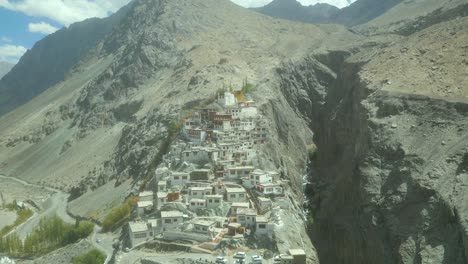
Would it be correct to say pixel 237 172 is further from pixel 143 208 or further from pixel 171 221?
pixel 171 221

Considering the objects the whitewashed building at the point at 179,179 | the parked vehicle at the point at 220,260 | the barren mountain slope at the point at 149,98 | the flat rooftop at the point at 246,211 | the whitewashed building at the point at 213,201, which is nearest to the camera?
the parked vehicle at the point at 220,260

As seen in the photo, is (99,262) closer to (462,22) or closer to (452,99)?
(452,99)

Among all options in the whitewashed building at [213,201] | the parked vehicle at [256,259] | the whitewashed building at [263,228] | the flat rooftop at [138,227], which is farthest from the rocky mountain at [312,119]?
the flat rooftop at [138,227]

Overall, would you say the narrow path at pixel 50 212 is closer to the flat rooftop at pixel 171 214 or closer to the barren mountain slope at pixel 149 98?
the barren mountain slope at pixel 149 98

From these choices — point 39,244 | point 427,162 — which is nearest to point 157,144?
point 39,244

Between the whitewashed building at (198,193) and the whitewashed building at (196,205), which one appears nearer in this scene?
the whitewashed building at (196,205)
